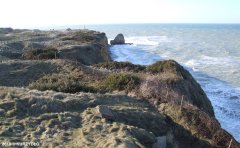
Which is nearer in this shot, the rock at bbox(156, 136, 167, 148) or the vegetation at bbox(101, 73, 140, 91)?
the rock at bbox(156, 136, 167, 148)

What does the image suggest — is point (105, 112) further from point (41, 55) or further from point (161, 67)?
point (41, 55)

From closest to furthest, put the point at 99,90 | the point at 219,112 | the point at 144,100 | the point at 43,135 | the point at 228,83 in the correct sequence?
1. the point at 43,135
2. the point at 144,100
3. the point at 99,90
4. the point at 219,112
5. the point at 228,83

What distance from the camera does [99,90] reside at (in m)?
18.6

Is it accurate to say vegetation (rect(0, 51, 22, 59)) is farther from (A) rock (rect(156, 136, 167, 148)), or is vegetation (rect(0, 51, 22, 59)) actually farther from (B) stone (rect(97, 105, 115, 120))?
(A) rock (rect(156, 136, 167, 148))

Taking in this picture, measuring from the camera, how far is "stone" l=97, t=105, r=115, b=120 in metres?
13.5

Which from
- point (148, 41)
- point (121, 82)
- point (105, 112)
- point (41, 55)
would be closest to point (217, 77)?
point (41, 55)

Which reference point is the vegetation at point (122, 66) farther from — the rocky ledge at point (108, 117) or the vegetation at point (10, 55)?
the vegetation at point (10, 55)

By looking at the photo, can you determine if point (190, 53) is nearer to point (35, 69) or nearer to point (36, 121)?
point (35, 69)

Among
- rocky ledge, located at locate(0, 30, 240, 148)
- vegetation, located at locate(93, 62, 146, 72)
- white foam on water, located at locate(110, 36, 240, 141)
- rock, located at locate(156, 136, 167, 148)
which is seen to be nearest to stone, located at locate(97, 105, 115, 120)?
rocky ledge, located at locate(0, 30, 240, 148)

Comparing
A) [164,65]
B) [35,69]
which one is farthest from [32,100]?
[164,65]

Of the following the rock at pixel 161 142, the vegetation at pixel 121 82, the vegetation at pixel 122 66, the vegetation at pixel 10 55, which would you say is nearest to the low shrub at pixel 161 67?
the vegetation at pixel 122 66

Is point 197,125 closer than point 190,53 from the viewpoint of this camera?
Yes

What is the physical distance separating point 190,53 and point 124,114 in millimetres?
59736

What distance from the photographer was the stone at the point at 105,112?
13453 millimetres
